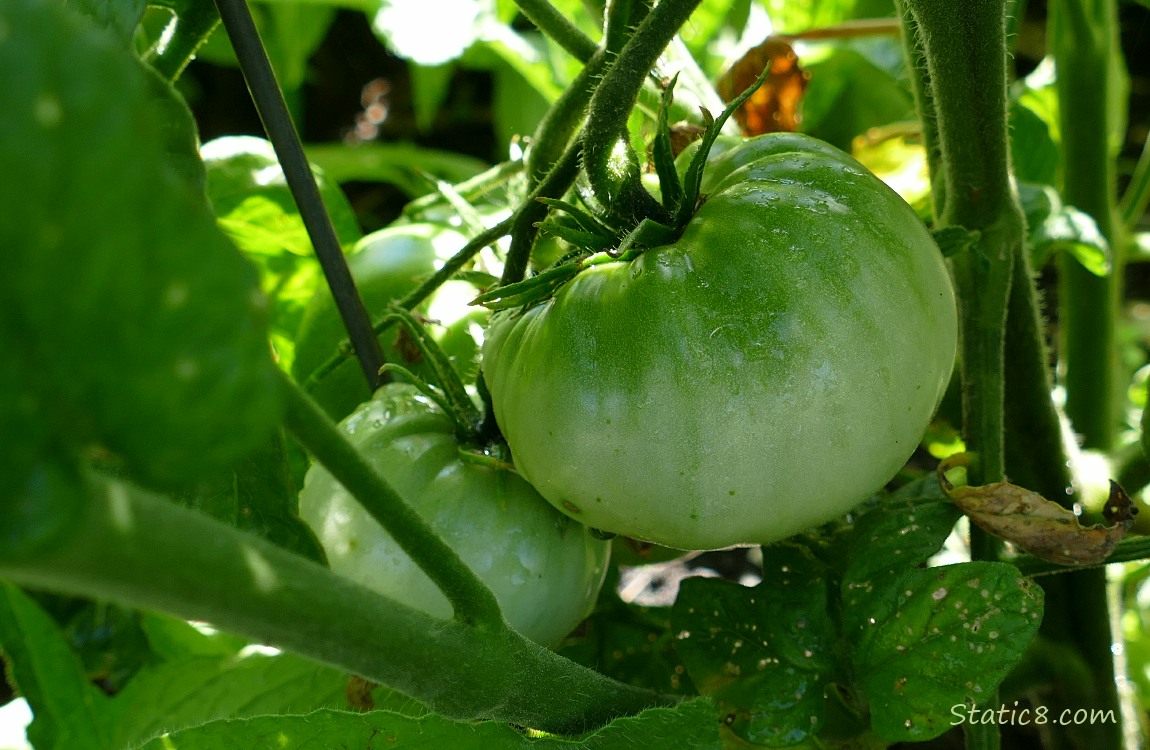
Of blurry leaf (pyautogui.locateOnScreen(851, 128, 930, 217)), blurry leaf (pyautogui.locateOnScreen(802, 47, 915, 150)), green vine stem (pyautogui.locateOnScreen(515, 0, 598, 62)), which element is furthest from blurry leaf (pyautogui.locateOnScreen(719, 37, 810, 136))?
green vine stem (pyautogui.locateOnScreen(515, 0, 598, 62))

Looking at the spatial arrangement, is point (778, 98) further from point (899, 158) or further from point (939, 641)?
point (939, 641)

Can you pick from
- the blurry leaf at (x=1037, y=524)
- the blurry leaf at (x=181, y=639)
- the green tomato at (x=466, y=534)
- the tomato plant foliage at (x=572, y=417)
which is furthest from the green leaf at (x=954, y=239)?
the blurry leaf at (x=181, y=639)

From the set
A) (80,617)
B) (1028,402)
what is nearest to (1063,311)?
(1028,402)

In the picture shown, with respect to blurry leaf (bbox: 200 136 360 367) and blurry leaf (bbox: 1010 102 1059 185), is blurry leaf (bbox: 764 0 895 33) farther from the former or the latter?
blurry leaf (bbox: 200 136 360 367)

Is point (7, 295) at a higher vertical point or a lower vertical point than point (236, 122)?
higher

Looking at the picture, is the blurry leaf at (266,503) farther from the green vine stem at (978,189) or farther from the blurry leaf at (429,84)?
the blurry leaf at (429,84)

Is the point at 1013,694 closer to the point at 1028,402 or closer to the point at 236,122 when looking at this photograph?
the point at 1028,402

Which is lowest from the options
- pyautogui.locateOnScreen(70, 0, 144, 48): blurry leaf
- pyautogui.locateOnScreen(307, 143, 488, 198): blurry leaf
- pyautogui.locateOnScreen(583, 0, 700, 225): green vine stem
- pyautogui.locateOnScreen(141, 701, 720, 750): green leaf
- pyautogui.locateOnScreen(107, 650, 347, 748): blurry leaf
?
pyautogui.locateOnScreen(107, 650, 347, 748): blurry leaf
